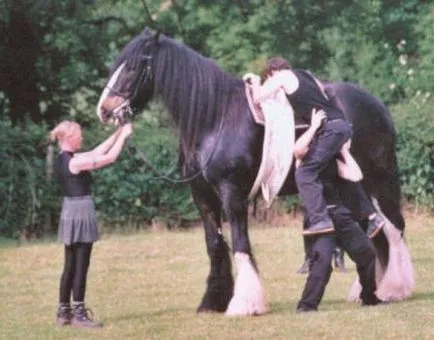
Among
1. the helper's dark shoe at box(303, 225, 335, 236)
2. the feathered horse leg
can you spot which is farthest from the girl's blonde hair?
the helper's dark shoe at box(303, 225, 335, 236)

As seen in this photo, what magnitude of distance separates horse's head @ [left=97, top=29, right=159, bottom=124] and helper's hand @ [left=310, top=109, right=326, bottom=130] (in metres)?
1.35

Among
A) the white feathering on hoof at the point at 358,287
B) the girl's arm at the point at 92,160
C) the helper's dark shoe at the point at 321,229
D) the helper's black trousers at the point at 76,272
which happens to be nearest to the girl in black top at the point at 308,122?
the helper's dark shoe at the point at 321,229

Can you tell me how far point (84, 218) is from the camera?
34.0 feet

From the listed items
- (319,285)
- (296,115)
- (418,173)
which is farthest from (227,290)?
(418,173)

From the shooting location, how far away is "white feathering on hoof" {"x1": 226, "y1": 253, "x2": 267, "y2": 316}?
10.6m

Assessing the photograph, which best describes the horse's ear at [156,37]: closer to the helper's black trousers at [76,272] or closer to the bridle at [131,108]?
the bridle at [131,108]

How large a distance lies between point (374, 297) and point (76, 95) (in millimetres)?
14342

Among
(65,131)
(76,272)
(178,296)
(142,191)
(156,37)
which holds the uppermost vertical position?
(156,37)

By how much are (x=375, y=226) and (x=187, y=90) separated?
2029mm

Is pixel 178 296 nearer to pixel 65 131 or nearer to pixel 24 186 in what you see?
pixel 65 131

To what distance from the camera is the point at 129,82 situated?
10.9m

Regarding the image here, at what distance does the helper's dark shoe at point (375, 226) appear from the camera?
1139 centimetres

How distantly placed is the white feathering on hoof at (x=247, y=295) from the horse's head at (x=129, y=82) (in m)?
1.58

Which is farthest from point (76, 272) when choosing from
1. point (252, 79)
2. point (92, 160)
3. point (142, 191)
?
point (142, 191)
